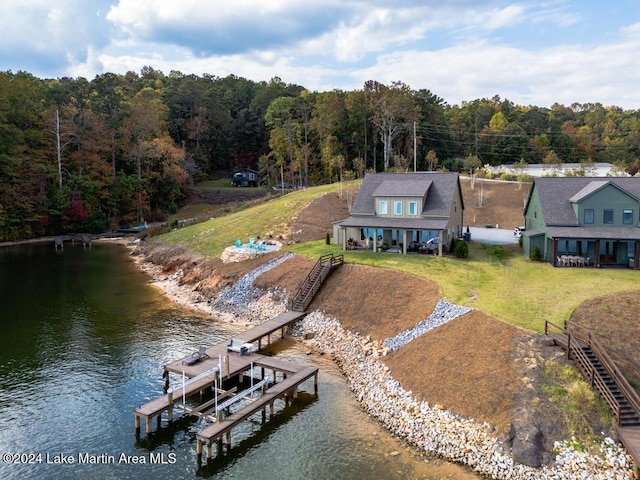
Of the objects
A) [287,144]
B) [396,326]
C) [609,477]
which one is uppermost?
[287,144]

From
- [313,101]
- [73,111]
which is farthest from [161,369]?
[313,101]

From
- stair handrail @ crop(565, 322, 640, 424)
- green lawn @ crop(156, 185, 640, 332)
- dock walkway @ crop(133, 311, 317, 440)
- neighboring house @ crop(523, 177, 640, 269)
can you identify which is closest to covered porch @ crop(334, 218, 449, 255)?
green lawn @ crop(156, 185, 640, 332)

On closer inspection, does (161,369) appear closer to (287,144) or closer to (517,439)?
(517,439)

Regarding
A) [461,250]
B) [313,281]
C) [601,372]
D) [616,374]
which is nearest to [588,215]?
[461,250]

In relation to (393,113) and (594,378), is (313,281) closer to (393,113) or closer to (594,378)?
(594,378)

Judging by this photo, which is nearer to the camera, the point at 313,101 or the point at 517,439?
the point at 517,439

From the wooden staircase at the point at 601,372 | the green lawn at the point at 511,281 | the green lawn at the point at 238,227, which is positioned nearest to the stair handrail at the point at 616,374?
the wooden staircase at the point at 601,372

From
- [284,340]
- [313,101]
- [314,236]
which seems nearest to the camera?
[284,340]
